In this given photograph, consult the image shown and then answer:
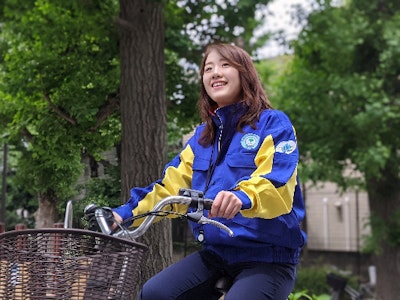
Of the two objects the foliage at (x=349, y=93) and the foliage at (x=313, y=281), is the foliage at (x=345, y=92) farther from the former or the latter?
the foliage at (x=313, y=281)

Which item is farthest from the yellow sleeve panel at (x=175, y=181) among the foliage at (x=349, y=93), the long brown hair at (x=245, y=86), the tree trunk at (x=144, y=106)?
the foliage at (x=349, y=93)

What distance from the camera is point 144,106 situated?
614cm

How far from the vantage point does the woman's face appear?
2953 millimetres

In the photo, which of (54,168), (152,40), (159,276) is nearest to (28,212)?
(54,168)

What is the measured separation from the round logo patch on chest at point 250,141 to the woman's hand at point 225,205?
→ 440 mm

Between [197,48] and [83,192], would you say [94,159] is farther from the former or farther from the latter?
[197,48]

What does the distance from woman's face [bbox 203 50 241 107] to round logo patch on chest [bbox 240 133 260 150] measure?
25 cm

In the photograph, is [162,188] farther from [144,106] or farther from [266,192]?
[144,106]

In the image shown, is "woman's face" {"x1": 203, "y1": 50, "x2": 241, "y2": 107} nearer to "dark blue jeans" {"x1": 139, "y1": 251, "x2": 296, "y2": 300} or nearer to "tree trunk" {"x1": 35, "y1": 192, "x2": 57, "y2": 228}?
"dark blue jeans" {"x1": 139, "y1": 251, "x2": 296, "y2": 300}

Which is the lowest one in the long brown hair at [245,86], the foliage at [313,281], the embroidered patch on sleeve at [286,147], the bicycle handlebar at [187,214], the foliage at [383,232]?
the foliage at [313,281]

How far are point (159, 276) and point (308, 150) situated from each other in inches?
440

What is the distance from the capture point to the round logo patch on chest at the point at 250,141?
2.77m

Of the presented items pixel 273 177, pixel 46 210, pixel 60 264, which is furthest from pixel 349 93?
pixel 60 264

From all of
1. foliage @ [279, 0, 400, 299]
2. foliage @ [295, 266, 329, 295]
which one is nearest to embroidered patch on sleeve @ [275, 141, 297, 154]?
foliage @ [279, 0, 400, 299]
